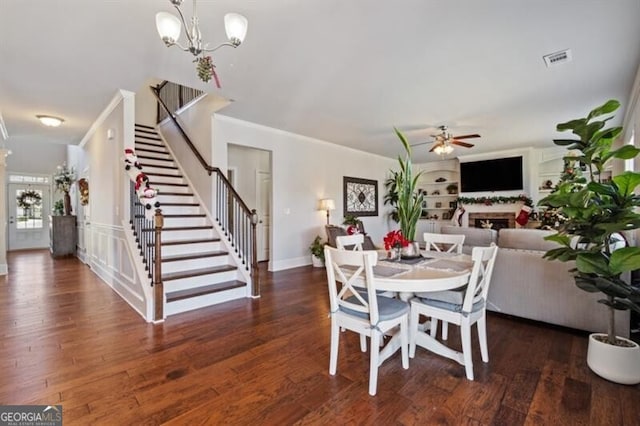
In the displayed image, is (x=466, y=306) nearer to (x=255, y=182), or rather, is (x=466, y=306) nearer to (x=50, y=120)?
(x=255, y=182)

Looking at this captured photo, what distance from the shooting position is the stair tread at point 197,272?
12.2ft

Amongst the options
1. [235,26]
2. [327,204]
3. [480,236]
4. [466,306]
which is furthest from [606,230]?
[327,204]

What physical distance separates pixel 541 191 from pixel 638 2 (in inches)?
251

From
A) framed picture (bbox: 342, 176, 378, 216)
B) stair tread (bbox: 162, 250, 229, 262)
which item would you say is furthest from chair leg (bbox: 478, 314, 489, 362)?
framed picture (bbox: 342, 176, 378, 216)

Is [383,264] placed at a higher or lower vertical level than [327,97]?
lower

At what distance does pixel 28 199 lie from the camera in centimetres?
892

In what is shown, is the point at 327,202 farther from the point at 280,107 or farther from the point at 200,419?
the point at 200,419

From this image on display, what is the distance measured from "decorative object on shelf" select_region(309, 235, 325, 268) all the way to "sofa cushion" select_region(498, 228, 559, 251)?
3.17 metres

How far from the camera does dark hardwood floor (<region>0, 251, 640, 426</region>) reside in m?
1.76

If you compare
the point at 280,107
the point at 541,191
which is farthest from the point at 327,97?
the point at 541,191

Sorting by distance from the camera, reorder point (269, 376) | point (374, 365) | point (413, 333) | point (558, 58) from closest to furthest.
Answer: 1. point (374, 365)
2. point (269, 376)
3. point (413, 333)
4. point (558, 58)

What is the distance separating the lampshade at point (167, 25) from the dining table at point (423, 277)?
2.08m

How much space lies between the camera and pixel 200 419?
1715 mm

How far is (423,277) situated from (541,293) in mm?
1829
